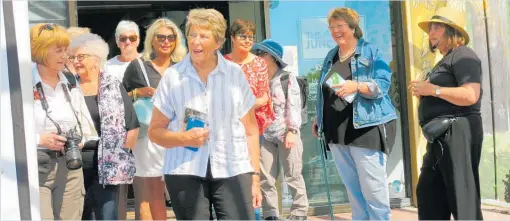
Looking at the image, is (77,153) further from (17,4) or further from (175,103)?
(17,4)

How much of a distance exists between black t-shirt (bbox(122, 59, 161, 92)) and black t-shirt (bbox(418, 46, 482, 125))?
1.90 m

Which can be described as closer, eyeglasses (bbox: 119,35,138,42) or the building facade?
eyeglasses (bbox: 119,35,138,42)

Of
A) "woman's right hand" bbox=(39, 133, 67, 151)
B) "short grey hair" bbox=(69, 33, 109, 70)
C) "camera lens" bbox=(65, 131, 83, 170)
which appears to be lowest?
"camera lens" bbox=(65, 131, 83, 170)

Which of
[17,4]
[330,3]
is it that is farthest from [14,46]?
[330,3]

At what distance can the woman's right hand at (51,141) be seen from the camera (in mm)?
4250

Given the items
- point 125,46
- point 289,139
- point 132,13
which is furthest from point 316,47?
point 125,46

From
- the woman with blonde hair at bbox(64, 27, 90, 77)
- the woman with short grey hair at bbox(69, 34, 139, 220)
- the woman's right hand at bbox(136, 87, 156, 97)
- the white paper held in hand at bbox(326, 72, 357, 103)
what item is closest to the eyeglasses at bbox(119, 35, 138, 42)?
the woman's right hand at bbox(136, 87, 156, 97)

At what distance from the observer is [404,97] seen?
25.6 feet

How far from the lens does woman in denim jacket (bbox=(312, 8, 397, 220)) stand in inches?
199

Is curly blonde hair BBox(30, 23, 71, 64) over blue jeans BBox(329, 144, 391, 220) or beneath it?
over

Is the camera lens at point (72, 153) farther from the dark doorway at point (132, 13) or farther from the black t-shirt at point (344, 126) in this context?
the dark doorway at point (132, 13)

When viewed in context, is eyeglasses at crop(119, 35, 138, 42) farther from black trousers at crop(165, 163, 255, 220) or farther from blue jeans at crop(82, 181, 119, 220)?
black trousers at crop(165, 163, 255, 220)

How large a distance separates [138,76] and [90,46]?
731mm

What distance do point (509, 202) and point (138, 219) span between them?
11.9ft
